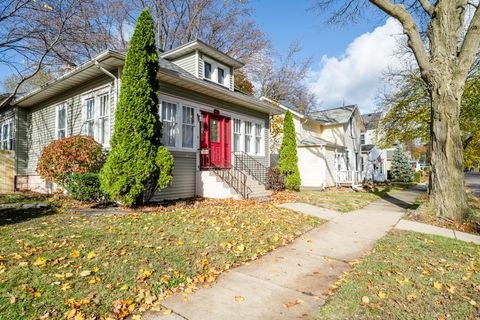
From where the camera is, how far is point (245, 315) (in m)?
2.74

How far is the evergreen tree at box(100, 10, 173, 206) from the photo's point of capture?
22.8ft

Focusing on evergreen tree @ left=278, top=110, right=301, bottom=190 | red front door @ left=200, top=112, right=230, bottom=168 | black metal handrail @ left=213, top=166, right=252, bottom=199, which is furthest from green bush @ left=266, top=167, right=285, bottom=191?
black metal handrail @ left=213, top=166, right=252, bottom=199

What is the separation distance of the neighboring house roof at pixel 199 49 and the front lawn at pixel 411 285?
34.0 ft

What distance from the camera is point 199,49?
468 inches

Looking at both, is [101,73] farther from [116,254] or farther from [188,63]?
[116,254]

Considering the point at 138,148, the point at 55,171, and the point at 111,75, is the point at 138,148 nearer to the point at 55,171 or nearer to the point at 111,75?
the point at 111,75

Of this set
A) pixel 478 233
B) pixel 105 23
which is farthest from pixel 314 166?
pixel 105 23

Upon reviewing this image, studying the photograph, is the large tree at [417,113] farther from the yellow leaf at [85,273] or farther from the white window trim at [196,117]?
the yellow leaf at [85,273]

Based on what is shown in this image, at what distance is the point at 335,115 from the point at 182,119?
17043 millimetres

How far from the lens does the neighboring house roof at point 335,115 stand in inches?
866

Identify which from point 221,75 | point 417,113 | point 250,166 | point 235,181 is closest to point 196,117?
point 235,181

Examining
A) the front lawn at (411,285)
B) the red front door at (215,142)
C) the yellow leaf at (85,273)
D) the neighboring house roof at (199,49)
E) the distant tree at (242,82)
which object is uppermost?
the distant tree at (242,82)

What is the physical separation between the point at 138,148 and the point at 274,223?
161 inches

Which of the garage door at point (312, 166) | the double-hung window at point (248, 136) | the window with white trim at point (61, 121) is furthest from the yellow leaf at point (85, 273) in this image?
the garage door at point (312, 166)
